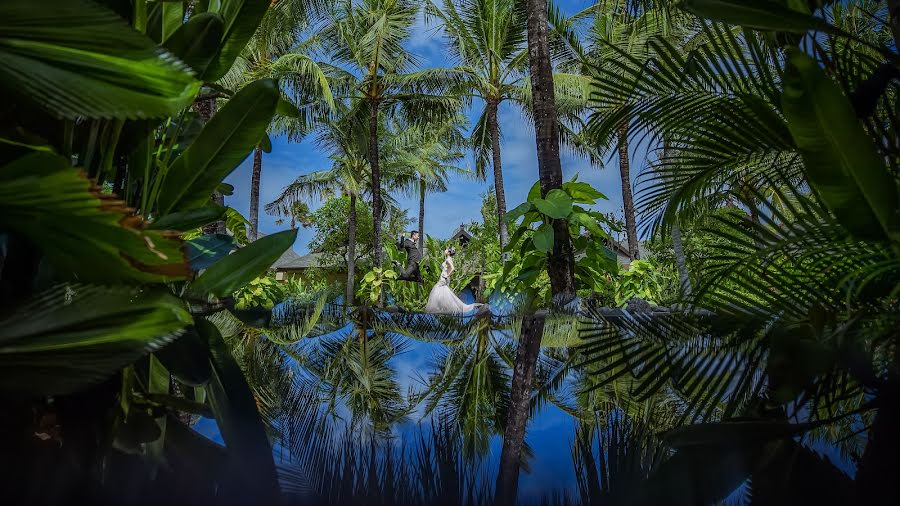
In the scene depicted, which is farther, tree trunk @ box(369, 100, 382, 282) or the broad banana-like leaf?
tree trunk @ box(369, 100, 382, 282)

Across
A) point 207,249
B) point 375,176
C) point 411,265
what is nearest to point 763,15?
point 207,249

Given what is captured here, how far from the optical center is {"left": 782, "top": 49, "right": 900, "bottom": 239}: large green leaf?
30.5 inches

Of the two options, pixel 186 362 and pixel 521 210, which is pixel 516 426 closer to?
pixel 186 362

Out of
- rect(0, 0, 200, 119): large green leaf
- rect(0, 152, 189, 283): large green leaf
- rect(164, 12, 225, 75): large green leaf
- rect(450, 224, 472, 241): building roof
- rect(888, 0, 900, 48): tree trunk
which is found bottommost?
rect(0, 152, 189, 283): large green leaf

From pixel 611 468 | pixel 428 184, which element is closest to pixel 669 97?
pixel 611 468

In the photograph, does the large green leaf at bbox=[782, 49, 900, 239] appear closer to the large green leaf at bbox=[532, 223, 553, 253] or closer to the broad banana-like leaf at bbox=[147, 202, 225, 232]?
the broad banana-like leaf at bbox=[147, 202, 225, 232]

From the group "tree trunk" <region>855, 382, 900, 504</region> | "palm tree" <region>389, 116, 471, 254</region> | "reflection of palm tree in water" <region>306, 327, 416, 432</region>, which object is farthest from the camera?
"palm tree" <region>389, 116, 471, 254</region>

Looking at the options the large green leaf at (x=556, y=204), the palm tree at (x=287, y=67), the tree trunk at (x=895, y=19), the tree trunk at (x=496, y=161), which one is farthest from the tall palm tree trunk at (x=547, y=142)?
the tree trunk at (x=496, y=161)

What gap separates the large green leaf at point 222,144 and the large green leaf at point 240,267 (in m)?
0.16

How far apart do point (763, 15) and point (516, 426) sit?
0.93 metres

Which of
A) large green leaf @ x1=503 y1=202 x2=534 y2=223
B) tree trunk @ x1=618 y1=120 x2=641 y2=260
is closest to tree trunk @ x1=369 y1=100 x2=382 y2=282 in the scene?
tree trunk @ x1=618 y1=120 x2=641 y2=260

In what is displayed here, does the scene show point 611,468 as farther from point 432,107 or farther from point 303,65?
point 432,107

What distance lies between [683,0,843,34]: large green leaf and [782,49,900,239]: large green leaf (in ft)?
0.59

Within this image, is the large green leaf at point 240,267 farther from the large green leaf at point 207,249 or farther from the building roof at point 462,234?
the building roof at point 462,234
